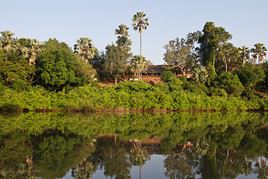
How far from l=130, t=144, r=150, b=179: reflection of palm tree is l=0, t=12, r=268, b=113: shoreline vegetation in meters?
39.8

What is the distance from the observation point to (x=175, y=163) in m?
16.0

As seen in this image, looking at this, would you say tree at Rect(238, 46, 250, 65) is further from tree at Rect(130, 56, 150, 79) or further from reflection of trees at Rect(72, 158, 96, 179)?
reflection of trees at Rect(72, 158, 96, 179)

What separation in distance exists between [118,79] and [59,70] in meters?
23.1

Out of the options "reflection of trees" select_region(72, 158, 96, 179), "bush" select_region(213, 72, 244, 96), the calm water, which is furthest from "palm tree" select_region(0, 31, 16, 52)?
"reflection of trees" select_region(72, 158, 96, 179)

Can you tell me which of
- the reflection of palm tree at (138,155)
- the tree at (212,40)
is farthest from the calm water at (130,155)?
the tree at (212,40)

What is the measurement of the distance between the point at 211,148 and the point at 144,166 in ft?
18.7

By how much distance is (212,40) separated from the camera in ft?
259

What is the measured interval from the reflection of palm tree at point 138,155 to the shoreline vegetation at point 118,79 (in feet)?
131

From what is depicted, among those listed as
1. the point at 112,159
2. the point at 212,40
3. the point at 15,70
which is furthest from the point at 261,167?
the point at 212,40

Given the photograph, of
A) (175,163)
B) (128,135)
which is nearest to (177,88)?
(128,135)

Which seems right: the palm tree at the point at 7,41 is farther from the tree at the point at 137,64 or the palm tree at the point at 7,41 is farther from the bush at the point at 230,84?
the bush at the point at 230,84

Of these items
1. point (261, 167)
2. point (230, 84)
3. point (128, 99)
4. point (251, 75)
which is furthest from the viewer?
point (251, 75)

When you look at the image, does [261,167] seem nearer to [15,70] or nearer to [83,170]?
[83,170]

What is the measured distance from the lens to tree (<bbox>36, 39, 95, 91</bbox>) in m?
61.8
